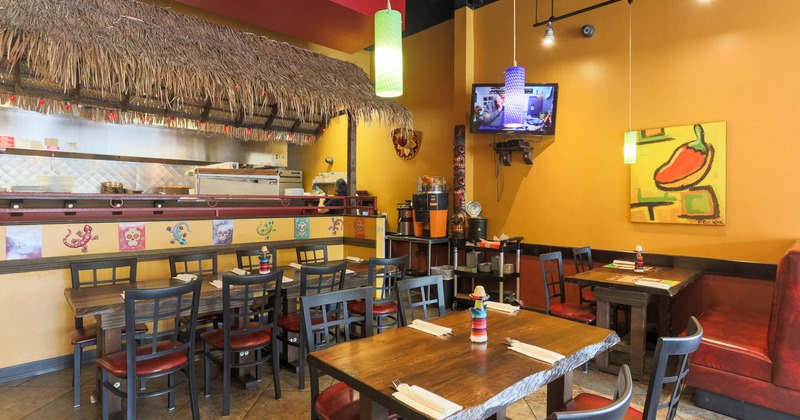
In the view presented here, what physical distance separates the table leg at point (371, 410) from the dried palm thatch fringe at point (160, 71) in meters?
4.23

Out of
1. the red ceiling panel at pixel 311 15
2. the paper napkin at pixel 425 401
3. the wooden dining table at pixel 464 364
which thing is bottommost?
the wooden dining table at pixel 464 364

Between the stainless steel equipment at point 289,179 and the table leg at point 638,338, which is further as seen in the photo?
the stainless steel equipment at point 289,179

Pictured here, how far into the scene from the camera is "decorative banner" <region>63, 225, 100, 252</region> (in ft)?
13.0

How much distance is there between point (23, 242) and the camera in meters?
3.71

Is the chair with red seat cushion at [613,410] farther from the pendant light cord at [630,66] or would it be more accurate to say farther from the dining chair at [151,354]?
the pendant light cord at [630,66]

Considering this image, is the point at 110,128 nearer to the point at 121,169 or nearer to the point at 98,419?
the point at 121,169

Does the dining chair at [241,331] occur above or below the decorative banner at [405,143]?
below

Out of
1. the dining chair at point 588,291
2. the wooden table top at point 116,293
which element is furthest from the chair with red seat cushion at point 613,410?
the dining chair at point 588,291

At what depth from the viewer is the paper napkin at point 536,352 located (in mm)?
1942

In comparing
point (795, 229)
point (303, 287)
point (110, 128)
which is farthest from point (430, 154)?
point (110, 128)

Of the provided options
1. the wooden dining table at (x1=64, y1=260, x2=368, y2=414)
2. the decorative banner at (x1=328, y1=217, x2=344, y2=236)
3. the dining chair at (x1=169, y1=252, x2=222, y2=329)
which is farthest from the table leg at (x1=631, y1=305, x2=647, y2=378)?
the decorative banner at (x1=328, y1=217, x2=344, y2=236)

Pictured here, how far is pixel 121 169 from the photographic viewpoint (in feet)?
22.7

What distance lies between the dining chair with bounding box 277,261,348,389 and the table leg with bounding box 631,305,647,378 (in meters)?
2.66

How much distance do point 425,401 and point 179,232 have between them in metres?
4.06
